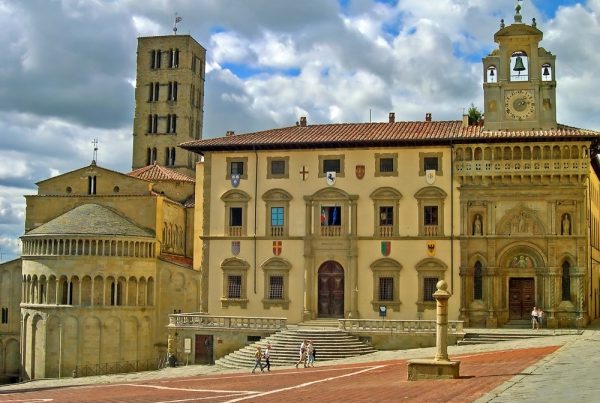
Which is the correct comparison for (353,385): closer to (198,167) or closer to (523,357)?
(523,357)

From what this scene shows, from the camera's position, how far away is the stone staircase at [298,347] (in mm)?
46531

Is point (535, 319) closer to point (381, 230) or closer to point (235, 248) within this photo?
point (381, 230)

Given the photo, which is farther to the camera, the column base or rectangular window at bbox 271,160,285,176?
rectangular window at bbox 271,160,285,176

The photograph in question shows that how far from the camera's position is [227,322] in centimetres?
5150

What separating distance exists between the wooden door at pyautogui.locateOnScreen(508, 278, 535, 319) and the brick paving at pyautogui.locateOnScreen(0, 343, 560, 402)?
1113 centimetres

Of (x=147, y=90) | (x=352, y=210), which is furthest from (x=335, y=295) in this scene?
(x=147, y=90)

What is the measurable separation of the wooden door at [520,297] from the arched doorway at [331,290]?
10358 millimetres

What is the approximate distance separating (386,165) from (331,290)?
28.2 feet

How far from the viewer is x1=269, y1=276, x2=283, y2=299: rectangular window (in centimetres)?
5462

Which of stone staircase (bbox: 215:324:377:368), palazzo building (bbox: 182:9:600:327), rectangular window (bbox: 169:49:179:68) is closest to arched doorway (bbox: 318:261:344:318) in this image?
palazzo building (bbox: 182:9:600:327)

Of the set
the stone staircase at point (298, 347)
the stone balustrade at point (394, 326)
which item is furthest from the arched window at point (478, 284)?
the stone staircase at point (298, 347)

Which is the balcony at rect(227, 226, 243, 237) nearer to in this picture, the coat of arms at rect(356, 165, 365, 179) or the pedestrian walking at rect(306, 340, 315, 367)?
the coat of arms at rect(356, 165, 365, 179)

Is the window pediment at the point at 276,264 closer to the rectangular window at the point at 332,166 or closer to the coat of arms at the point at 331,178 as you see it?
the coat of arms at the point at 331,178

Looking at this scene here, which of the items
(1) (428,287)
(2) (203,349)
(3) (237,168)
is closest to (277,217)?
(3) (237,168)
